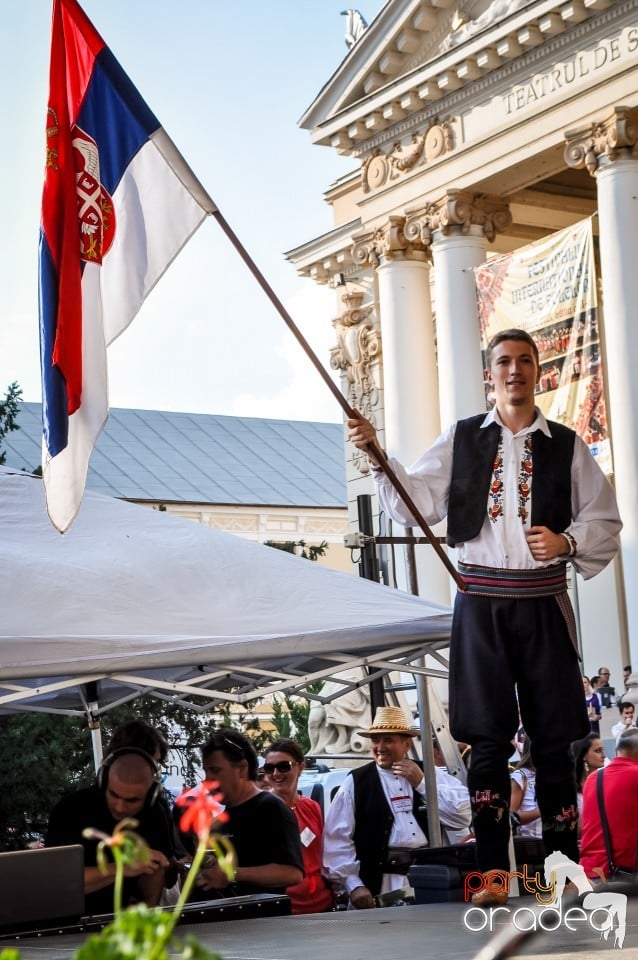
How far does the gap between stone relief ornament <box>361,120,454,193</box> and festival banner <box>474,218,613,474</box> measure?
2684 mm

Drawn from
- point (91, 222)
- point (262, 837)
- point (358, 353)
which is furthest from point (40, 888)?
point (358, 353)

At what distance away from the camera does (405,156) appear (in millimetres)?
22766

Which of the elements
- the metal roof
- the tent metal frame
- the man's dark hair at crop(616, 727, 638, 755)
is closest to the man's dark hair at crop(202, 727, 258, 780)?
the tent metal frame

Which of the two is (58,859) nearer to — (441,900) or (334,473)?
(441,900)

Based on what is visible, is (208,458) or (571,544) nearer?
(571,544)

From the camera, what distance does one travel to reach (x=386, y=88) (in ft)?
72.7

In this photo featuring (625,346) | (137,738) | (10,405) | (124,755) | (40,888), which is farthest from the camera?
(625,346)

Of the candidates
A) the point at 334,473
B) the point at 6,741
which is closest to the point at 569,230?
the point at 6,741

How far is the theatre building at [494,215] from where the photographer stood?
18.6m

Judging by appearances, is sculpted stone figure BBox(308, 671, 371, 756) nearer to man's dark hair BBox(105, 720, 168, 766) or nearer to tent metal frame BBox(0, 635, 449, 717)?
tent metal frame BBox(0, 635, 449, 717)

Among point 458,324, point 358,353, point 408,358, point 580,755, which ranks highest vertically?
point 358,353

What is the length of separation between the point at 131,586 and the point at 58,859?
2142mm

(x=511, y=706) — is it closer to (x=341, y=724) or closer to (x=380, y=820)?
(x=380, y=820)

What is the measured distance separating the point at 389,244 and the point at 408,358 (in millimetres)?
1850
